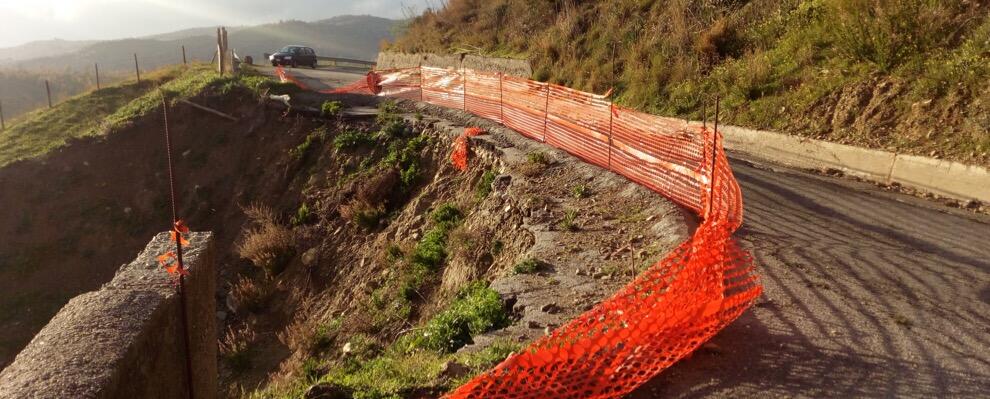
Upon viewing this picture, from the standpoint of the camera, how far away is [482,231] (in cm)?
842

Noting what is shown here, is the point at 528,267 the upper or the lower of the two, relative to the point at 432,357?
upper

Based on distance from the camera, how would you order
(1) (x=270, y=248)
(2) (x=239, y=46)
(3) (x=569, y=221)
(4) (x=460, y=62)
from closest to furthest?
1. (3) (x=569, y=221)
2. (1) (x=270, y=248)
3. (4) (x=460, y=62)
4. (2) (x=239, y=46)

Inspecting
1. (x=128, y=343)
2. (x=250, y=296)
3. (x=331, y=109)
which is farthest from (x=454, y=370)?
(x=331, y=109)

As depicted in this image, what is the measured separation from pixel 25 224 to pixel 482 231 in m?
13.0

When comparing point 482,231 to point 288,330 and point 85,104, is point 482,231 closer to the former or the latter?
point 288,330

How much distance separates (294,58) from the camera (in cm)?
3388

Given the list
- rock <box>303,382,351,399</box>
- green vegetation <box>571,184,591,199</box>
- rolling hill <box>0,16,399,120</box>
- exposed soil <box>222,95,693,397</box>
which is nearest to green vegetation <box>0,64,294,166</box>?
exposed soil <box>222,95,693,397</box>

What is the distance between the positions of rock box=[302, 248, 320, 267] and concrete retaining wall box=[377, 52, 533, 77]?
10149 millimetres

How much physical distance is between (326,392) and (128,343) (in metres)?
1.24

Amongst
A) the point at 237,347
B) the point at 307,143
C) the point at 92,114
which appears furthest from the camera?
the point at 92,114

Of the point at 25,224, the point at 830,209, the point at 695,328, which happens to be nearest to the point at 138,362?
the point at 695,328

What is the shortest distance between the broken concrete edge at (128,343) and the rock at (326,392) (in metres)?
0.76

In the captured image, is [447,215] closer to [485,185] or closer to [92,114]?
[485,185]

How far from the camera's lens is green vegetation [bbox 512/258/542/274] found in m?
6.20
